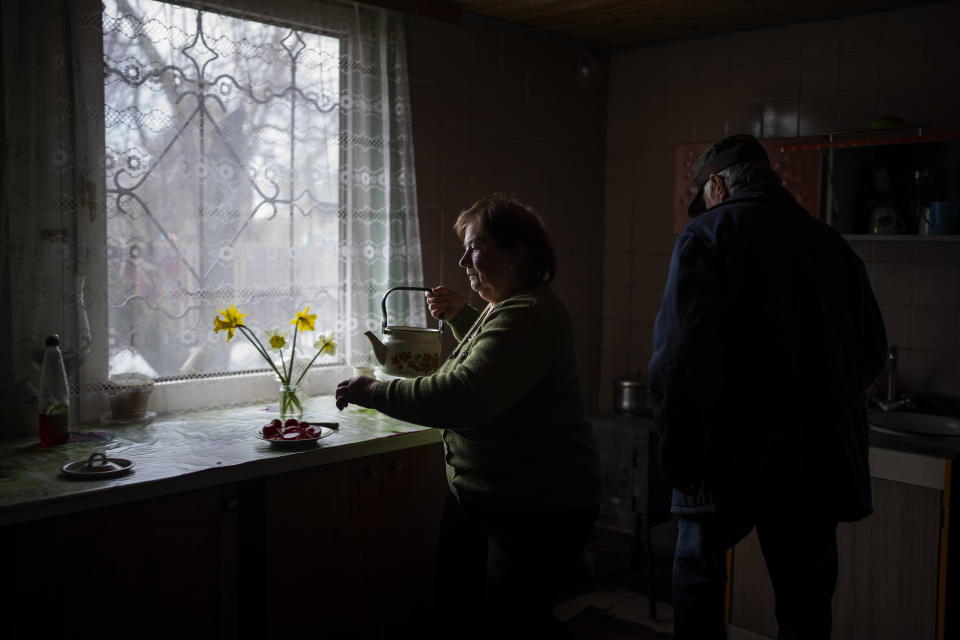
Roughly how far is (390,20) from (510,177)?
0.84 meters

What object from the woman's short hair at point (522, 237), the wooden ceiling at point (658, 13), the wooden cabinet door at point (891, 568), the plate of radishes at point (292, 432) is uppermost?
the wooden ceiling at point (658, 13)

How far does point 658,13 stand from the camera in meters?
3.19

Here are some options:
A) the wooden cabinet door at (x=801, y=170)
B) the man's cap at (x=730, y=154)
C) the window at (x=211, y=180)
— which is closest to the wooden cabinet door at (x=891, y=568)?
the wooden cabinet door at (x=801, y=170)

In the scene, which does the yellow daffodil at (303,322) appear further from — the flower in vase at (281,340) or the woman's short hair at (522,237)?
the woman's short hair at (522,237)

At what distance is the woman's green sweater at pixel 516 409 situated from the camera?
5.73ft

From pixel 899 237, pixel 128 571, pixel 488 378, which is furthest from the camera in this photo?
pixel 899 237

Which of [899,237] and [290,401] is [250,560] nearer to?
[290,401]

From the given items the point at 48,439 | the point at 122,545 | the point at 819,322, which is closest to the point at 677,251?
the point at 819,322

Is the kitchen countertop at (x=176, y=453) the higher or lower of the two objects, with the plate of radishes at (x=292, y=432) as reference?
lower

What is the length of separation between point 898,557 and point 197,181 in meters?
2.43

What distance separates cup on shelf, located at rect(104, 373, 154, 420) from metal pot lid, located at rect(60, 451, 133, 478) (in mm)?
426

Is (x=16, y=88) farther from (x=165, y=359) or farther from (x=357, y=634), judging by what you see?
(x=357, y=634)

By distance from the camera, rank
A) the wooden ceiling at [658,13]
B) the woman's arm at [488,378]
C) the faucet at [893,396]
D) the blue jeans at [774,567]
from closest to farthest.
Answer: the woman's arm at [488,378] < the blue jeans at [774,567] < the faucet at [893,396] < the wooden ceiling at [658,13]

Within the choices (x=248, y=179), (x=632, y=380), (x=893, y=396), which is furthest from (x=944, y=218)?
(x=248, y=179)
